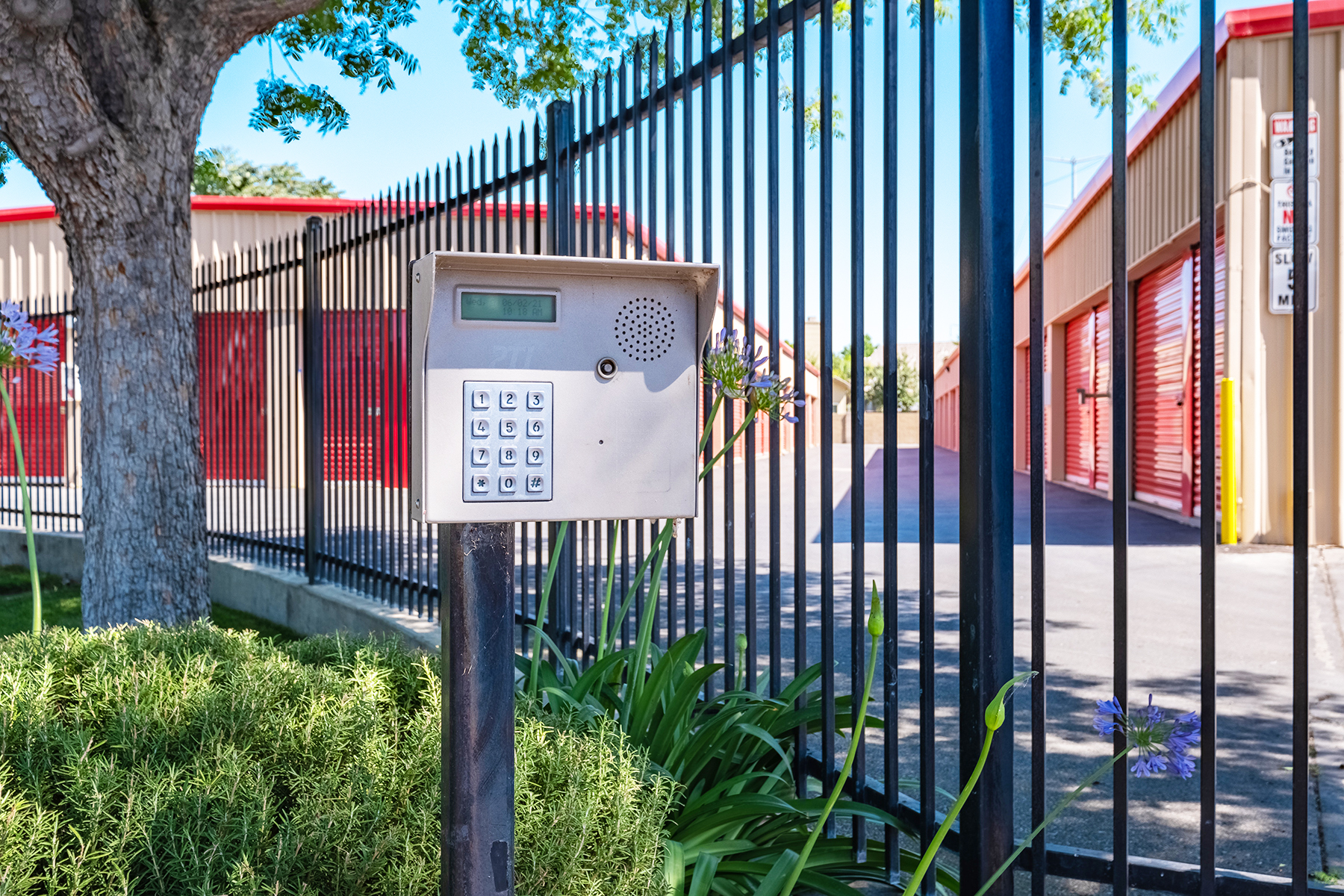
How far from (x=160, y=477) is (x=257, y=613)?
10.2ft

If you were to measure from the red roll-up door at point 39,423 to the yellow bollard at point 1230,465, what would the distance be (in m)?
13.0

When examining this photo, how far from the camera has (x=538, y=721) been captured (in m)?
2.42

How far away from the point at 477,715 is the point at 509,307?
66 centimetres

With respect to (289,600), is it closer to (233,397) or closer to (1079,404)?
(233,397)

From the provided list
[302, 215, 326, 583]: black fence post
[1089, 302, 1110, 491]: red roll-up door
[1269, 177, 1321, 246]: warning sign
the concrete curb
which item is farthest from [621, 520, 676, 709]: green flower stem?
[1089, 302, 1110, 491]: red roll-up door

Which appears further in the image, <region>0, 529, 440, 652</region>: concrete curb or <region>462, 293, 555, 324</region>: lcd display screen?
<region>0, 529, 440, 652</region>: concrete curb

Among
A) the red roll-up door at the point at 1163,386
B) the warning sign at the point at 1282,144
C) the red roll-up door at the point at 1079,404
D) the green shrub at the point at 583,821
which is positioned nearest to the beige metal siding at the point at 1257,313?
the warning sign at the point at 1282,144

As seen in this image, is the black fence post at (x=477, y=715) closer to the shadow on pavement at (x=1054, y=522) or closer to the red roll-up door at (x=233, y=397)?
the shadow on pavement at (x=1054, y=522)

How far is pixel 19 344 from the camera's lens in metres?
3.29

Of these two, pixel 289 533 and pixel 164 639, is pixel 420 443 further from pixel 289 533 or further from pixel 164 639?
pixel 289 533

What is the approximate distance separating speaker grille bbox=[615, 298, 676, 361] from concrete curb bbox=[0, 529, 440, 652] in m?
3.60

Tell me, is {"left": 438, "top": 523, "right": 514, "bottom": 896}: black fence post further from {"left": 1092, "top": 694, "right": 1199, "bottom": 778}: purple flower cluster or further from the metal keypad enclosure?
{"left": 1092, "top": 694, "right": 1199, "bottom": 778}: purple flower cluster

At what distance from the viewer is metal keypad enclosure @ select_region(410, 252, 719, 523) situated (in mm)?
1561

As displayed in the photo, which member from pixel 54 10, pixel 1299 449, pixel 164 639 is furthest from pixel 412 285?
pixel 54 10
